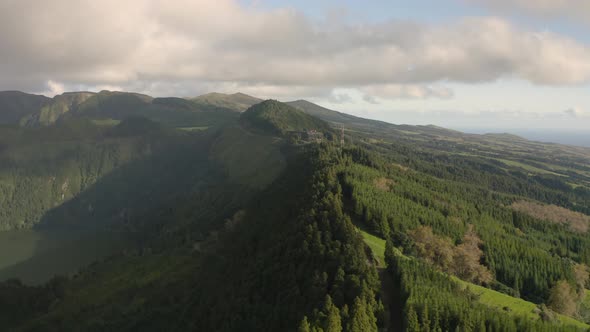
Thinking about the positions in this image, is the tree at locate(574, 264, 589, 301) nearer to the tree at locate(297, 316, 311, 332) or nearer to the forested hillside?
the forested hillside

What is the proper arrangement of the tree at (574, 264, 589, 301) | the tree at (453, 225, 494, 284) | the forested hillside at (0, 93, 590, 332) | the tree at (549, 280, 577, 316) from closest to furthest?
the forested hillside at (0, 93, 590, 332)
the tree at (549, 280, 577, 316)
the tree at (453, 225, 494, 284)
the tree at (574, 264, 589, 301)

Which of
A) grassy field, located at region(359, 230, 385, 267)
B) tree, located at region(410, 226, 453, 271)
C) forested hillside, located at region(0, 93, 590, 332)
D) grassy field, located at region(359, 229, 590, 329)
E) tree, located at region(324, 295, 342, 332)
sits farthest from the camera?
tree, located at region(410, 226, 453, 271)

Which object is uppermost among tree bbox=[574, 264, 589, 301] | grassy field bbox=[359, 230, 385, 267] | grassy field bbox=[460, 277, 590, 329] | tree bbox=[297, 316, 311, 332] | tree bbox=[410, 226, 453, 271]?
grassy field bbox=[359, 230, 385, 267]

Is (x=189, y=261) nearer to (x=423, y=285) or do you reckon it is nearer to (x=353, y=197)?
(x=353, y=197)

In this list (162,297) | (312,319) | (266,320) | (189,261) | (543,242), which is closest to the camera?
(312,319)

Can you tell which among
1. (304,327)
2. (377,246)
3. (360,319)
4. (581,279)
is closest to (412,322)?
(360,319)

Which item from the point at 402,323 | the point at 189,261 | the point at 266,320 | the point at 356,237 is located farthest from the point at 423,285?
the point at 189,261

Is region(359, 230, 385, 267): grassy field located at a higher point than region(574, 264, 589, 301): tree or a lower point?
higher

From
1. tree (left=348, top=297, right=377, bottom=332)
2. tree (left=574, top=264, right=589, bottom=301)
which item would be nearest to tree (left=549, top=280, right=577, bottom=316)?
tree (left=574, top=264, right=589, bottom=301)
